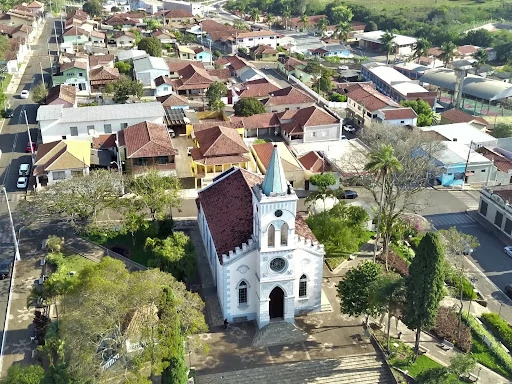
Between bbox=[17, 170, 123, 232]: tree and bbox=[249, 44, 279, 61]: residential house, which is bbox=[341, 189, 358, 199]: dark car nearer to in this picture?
bbox=[17, 170, 123, 232]: tree

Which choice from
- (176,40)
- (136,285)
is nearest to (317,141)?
(136,285)

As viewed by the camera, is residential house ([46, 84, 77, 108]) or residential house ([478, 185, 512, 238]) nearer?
residential house ([478, 185, 512, 238])

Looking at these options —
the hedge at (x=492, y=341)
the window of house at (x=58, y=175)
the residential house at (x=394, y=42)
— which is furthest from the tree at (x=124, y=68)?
the hedge at (x=492, y=341)

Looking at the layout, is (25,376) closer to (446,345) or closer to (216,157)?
(446,345)

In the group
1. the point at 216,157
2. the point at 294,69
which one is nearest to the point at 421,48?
the point at 294,69

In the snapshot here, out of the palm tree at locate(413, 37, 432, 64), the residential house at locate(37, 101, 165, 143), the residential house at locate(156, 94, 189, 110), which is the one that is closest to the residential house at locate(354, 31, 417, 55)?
the palm tree at locate(413, 37, 432, 64)

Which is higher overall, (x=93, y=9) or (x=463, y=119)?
(x=93, y=9)
